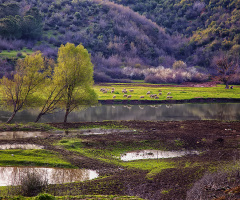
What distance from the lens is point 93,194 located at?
15.2 metres

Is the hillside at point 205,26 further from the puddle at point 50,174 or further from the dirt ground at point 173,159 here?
the puddle at point 50,174

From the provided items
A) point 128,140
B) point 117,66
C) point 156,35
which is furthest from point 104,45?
point 128,140

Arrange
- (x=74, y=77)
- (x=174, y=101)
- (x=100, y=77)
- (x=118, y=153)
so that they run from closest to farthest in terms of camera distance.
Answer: (x=118, y=153), (x=74, y=77), (x=174, y=101), (x=100, y=77)

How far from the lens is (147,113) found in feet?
170

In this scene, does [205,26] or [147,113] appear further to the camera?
[205,26]

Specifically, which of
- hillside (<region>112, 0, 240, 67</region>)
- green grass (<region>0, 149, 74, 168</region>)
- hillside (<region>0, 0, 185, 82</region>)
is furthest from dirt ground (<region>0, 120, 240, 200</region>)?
hillside (<region>112, 0, 240, 67</region>)

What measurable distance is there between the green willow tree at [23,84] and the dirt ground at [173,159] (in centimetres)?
575

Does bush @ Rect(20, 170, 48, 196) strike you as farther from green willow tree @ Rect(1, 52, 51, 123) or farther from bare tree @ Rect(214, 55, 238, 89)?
bare tree @ Rect(214, 55, 238, 89)

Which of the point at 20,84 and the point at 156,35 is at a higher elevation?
the point at 156,35

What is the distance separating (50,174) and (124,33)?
147 m

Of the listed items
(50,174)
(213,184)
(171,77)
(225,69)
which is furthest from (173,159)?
(171,77)

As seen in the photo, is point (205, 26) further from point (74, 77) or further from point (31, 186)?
point (31, 186)

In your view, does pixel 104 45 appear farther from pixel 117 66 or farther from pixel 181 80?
pixel 181 80

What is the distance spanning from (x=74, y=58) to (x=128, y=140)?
1604cm
